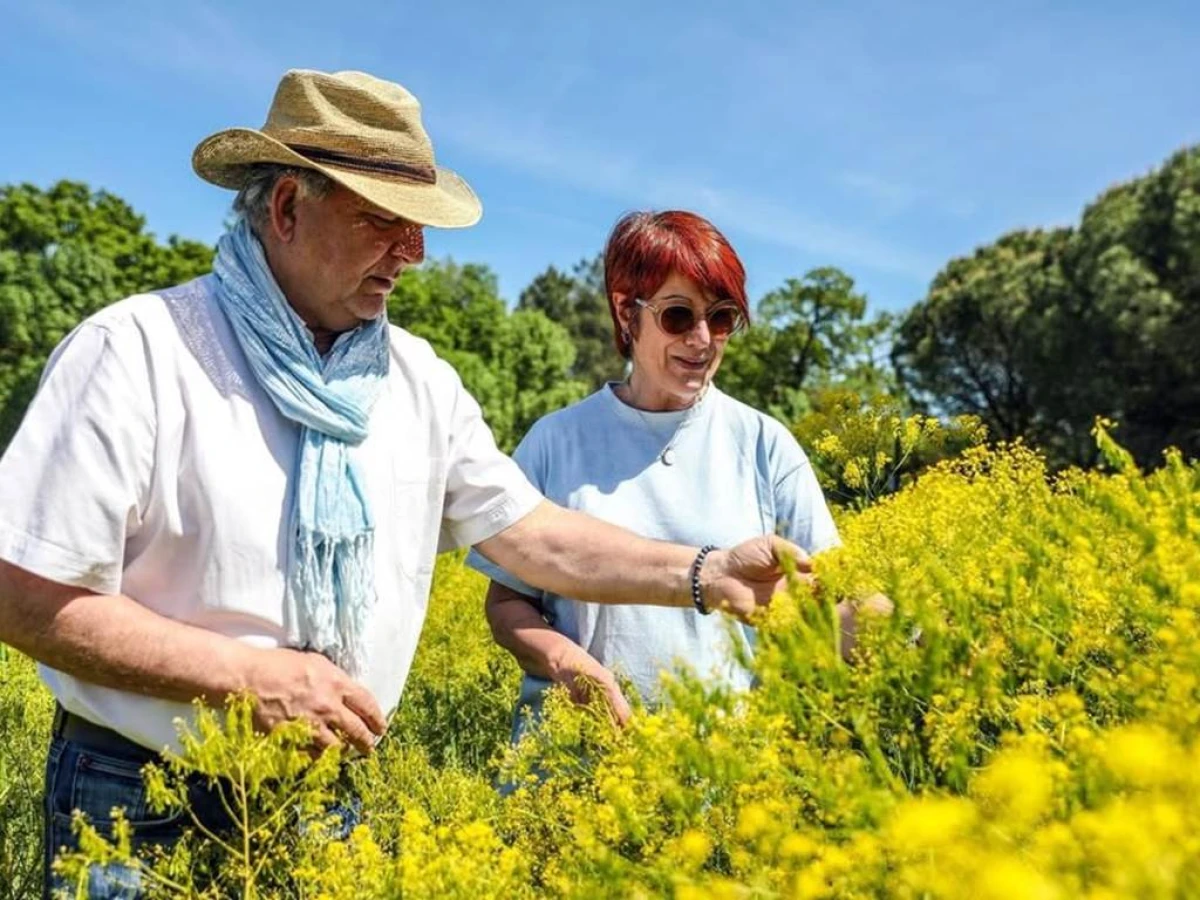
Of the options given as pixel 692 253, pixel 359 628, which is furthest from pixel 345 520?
pixel 692 253

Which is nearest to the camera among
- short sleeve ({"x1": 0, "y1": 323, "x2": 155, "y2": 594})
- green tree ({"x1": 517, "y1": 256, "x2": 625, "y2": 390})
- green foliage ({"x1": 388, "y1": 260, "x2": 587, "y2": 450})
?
short sleeve ({"x1": 0, "y1": 323, "x2": 155, "y2": 594})

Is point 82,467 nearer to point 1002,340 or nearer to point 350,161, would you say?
point 350,161

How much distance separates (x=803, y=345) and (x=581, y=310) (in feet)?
121

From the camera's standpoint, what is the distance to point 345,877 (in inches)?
69.0

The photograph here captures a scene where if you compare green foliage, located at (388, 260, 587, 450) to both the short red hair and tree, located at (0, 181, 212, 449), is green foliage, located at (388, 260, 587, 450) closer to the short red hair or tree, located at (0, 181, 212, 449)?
tree, located at (0, 181, 212, 449)

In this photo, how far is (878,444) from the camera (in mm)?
4512

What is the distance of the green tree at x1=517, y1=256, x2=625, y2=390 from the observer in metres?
58.1

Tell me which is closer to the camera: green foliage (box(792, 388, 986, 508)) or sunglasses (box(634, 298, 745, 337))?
sunglasses (box(634, 298, 745, 337))

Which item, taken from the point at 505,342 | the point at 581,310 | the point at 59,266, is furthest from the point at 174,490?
the point at 581,310

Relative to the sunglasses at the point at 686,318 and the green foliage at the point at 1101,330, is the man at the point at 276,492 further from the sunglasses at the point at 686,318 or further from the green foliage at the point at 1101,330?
the green foliage at the point at 1101,330

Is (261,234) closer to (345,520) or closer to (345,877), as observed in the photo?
(345,520)

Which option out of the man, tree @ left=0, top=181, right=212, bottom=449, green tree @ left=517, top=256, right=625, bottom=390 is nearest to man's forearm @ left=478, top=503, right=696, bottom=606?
the man

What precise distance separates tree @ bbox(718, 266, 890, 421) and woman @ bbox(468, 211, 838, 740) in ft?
73.3

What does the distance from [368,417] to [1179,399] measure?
27.2 metres
